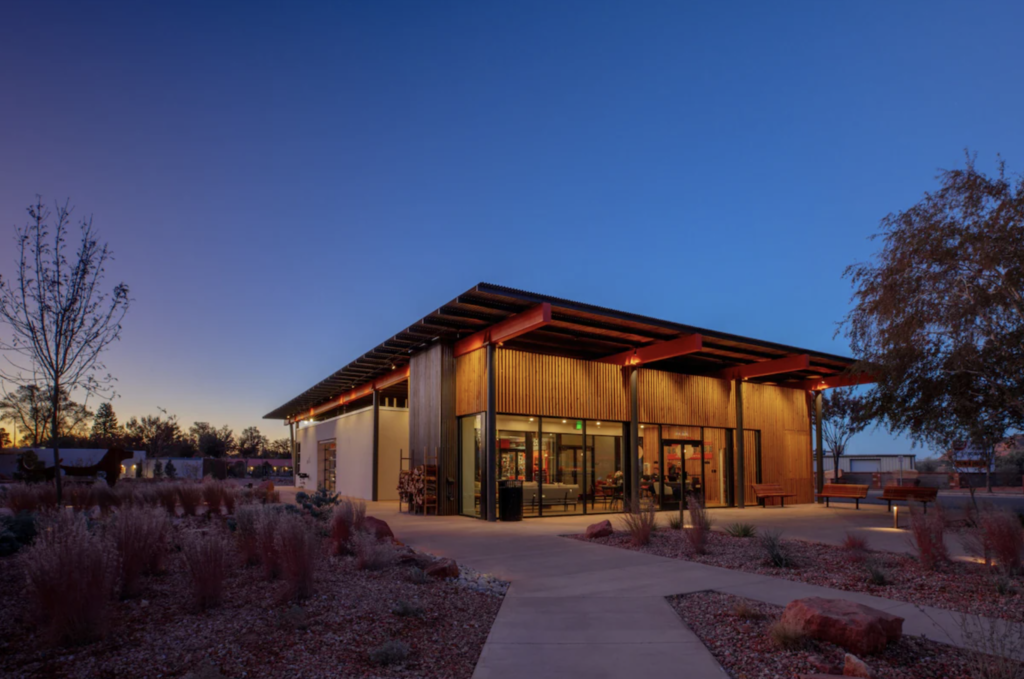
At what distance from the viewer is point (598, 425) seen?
18609 millimetres

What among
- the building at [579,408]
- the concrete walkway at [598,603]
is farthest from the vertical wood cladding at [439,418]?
the concrete walkway at [598,603]

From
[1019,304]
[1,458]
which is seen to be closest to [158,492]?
[1019,304]

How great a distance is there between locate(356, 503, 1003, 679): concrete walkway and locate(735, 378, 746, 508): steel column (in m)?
8.34

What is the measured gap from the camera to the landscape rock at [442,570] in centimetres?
739

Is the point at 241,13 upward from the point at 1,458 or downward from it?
upward

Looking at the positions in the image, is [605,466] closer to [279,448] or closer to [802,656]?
[802,656]

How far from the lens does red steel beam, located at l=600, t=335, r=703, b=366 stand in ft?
57.1

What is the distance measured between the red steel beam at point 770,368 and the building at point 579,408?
39 mm

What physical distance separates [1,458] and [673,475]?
44.7 meters

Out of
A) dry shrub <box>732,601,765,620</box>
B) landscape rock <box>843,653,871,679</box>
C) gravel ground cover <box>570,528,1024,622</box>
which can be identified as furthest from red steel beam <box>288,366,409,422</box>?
landscape rock <box>843,653,871,679</box>

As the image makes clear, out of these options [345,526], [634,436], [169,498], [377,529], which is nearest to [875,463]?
[634,436]

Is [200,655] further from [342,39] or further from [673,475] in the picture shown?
[673,475]

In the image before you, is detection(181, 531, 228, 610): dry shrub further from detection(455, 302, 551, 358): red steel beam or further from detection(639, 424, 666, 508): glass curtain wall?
detection(639, 424, 666, 508): glass curtain wall

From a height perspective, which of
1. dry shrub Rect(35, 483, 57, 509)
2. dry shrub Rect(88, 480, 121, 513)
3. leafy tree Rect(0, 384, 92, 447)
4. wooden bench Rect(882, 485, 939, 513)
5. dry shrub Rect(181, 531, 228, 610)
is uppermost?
leafy tree Rect(0, 384, 92, 447)
